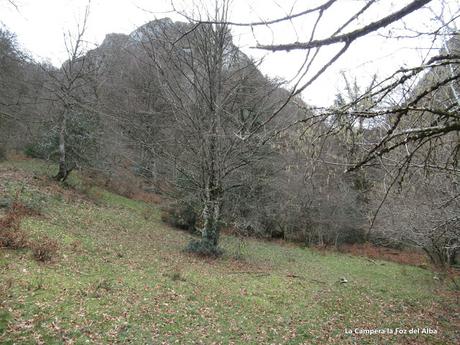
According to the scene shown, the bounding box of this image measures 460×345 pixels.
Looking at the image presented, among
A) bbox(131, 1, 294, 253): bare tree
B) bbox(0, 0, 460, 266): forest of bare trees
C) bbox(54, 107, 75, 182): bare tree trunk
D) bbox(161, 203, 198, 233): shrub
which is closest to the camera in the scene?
bbox(0, 0, 460, 266): forest of bare trees

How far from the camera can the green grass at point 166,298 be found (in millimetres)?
5023

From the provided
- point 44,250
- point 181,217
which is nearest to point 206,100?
point 44,250

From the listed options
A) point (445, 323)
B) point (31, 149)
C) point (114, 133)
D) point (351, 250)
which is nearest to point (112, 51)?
point (114, 133)

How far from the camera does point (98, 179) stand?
21.4 metres

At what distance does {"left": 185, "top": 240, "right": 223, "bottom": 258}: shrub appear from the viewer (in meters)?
11.8

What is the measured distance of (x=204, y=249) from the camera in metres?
11.8

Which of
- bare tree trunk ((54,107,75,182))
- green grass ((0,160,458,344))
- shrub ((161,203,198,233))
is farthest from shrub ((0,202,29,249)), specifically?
shrub ((161,203,198,233))

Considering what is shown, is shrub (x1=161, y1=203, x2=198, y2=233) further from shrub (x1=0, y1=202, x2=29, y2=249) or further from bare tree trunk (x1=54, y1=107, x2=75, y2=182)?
shrub (x1=0, y1=202, x2=29, y2=249)

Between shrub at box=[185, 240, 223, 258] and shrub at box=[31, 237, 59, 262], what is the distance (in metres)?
4.90

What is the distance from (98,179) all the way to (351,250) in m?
16.9

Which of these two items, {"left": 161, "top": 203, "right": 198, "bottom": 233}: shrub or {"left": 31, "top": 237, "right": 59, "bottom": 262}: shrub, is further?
{"left": 161, "top": 203, "right": 198, "bottom": 233}: shrub

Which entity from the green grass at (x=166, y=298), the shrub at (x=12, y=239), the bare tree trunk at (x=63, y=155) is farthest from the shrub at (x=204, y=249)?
the bare tree trunk at (x=63, y=155)

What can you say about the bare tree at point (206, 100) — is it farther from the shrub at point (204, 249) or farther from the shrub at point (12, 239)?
the shrub at point (12, 239)

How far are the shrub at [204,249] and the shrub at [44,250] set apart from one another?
490 centimetres
